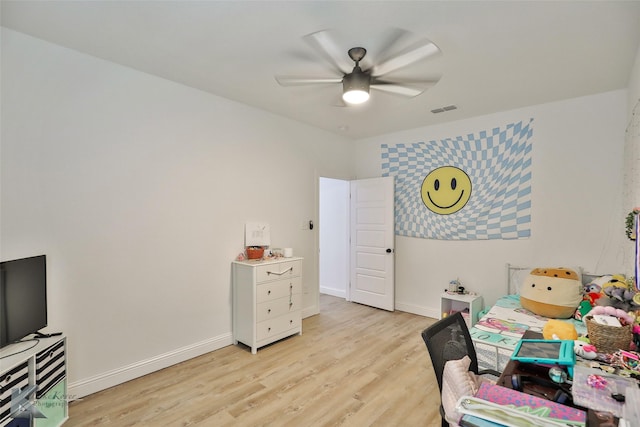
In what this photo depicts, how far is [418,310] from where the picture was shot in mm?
4324

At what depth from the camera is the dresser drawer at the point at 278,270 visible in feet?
10.4

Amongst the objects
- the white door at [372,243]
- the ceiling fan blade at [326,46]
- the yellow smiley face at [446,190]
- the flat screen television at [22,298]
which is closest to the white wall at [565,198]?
the yellow smiley face at [446,190]

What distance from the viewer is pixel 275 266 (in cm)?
333

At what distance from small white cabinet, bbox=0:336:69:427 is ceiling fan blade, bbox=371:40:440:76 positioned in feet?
8.79

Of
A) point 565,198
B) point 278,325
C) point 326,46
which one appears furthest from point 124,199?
point 565,198

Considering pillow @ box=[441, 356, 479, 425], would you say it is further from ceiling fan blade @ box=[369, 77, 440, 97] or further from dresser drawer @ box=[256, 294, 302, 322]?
dresser drawer @ box=[256, 294, 302, 322]

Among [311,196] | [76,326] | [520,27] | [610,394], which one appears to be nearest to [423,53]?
[520,27]

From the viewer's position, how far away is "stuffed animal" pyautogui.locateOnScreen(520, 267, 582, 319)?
8.81 ft

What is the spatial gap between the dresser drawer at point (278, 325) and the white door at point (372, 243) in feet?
4.79

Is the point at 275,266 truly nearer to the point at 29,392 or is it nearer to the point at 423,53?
the point at 29,392

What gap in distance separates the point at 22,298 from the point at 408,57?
2.79 metres

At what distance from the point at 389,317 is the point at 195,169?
3.10 metres

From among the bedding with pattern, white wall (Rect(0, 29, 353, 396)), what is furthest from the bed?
white wall (Rect(0, 29, 353, 396))

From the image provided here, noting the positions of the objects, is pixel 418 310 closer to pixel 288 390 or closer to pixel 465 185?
pixel 465 185
